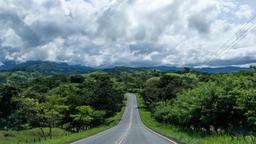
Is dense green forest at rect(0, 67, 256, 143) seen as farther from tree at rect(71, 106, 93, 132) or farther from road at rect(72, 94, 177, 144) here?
road at rect(72, 94, 177, 144)

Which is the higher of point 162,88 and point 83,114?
point 162,88

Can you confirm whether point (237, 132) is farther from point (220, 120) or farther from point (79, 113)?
point (79, 113)

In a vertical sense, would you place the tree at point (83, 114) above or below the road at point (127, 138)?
below

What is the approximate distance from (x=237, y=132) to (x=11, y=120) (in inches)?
2965

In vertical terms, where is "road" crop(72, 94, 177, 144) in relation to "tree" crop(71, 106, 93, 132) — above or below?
above

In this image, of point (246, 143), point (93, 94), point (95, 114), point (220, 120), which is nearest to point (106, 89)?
point (93, 94)

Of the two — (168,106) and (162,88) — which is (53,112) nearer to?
(168,106)

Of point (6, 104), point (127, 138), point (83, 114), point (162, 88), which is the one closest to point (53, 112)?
point (83, 114)

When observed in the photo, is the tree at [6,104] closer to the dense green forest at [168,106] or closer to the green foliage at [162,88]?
the dense green forest at [168,106]

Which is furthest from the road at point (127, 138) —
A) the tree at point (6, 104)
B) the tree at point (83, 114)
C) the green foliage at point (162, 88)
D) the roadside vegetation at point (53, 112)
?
the green foliage at point (162, 88)

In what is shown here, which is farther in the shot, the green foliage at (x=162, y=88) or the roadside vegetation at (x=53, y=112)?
the green foliage at (x=162, y=88)

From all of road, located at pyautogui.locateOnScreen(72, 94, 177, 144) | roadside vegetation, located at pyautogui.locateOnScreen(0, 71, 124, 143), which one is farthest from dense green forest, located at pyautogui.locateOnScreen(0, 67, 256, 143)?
road, located at pyautogui.locateOnScreen(72, 94, 177, 144)

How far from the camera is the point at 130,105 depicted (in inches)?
5920

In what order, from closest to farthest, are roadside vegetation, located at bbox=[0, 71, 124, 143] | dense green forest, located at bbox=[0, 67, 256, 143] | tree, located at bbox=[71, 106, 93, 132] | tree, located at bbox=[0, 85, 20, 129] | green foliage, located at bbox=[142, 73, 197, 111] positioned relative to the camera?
dense green forest, located at bbox=[0, 67, 256, 143] → roadside vegetation, located at bbox=[0, 71, 124, 143] → tree, located at bbox=[71, 106, 93, 132] → tree, located at bbox=[0, 85, 20, 129] → green foliage, located at bbox=[142, 73, 197, 111]
